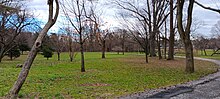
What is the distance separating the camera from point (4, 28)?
2833 cm

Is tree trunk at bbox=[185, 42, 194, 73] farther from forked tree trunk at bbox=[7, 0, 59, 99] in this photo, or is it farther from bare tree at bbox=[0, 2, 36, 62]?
bare tree at bbox=[0, 2, 36, 62]

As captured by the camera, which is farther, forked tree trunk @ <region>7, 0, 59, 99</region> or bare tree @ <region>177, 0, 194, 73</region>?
bare tree @ <region>177, 0, 194, 73</region>

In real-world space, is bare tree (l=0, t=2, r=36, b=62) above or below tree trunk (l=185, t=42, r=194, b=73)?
above

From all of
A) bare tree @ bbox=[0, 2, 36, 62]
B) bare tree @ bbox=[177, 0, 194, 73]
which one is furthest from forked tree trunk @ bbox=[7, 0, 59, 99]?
bare tree @ bbox=[0, 2, 36, 62]

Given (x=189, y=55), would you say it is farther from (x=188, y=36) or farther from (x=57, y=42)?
(x=57, y=42)

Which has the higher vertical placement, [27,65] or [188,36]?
[188,36]

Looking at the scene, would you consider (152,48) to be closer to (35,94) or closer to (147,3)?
(147,3)

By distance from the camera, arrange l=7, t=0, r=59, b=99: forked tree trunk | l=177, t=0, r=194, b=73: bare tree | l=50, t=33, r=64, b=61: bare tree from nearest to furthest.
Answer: l=7, t=0, r=59, b=99: forked tree trunk, l=177, t=0, r=194, b=73: bare tree, l=50, t=33, r=64, b=61: bare tree

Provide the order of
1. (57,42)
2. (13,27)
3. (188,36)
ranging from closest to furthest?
(188,36), (13,27), (57,42)

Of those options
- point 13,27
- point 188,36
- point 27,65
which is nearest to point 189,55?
point 188,36

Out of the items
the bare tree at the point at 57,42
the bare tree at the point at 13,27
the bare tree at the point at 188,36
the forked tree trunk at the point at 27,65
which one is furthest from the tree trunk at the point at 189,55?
the bare tree at the point at 57,42

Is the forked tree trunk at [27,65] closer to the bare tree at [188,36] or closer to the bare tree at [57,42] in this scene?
the bare tree at [188,36]

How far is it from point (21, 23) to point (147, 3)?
16353mm

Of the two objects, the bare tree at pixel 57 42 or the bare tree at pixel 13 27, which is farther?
the bare tree at pixel 57 42
